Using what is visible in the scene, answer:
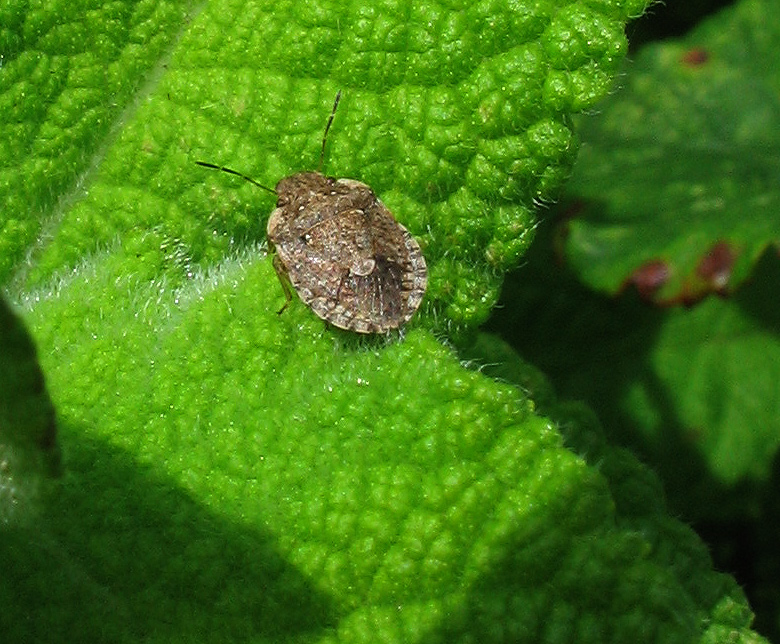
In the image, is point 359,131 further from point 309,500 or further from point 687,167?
point 687,167

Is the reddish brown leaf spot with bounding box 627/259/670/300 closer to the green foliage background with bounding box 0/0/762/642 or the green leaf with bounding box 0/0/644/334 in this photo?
the green foliage background with bounding box 0/0/762/642

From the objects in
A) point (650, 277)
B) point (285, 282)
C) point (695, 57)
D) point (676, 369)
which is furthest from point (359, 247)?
point (695, 57)

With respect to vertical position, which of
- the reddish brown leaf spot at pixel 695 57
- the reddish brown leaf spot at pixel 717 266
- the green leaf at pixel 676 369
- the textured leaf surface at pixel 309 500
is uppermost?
the textured leaf surface at pixel 309 500

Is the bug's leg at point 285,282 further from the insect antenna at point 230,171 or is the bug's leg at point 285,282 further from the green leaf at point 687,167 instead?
the green leaf at point 687,167

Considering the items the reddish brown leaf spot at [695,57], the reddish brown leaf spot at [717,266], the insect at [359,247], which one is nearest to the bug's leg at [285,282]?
the insect at [359,247]

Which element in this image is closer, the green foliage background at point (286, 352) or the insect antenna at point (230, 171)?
the green foliage background at point (286, 352)

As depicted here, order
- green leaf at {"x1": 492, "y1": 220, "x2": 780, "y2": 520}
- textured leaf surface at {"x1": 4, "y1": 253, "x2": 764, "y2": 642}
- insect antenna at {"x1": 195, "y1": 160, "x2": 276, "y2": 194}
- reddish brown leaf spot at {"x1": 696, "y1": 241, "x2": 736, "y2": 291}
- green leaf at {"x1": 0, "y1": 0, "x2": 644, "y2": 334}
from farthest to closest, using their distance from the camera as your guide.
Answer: green leaf at {"x1": 492, "y1": 220, "x2": 780, "y2": 520}
reddish brown leaf spot at {"x1": 696, "y1": 241, "x2": 736, "y2": 291}
insect antenna at {"x1": 195, "y1": 160, "x2": 276, "y2": 194}
green leaf at {"x1": 0, "y1": 0, "x2": 644, "y2": 334}
textured leaf surface at {"x1": 4, "y1": 253, "x2": 764, "y2": 642}

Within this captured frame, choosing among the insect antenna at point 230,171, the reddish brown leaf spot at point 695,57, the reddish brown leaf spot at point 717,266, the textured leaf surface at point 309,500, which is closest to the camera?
the textured leaf surface at point 309,500

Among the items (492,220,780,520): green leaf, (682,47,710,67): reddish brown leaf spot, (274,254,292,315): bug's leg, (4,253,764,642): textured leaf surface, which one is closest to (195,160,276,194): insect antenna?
(274,254,292,315): bug's leg
